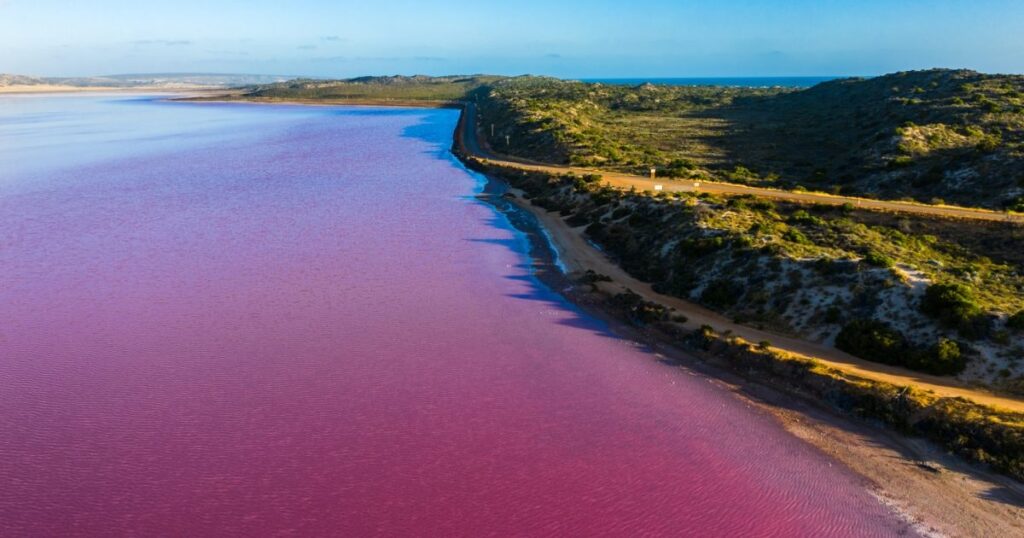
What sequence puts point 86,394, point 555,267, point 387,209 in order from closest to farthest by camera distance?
point 86,394 < point 555,267 < point 387,209

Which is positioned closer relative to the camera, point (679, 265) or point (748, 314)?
point (748, 314)

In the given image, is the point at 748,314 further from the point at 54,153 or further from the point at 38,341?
the point at 54,153

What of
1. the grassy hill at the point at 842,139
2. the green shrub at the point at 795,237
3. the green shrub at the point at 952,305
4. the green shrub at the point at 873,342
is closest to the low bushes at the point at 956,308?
the green shrub at the point at 952,305

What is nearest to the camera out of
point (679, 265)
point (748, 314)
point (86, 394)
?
point (86, 394)

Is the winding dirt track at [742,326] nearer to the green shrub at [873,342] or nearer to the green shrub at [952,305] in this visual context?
the green shrub at [873,342]

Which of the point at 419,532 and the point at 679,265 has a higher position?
the point at 679,265

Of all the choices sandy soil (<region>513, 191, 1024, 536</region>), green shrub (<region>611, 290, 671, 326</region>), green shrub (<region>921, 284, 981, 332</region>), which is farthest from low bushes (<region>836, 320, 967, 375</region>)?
A: green shrub (<region>611, 290, 671, 326</region>)

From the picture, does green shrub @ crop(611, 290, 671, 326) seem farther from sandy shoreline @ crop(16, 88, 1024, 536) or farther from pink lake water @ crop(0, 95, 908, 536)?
sandy shoreline @ crop(16, 88, 1024, 536)

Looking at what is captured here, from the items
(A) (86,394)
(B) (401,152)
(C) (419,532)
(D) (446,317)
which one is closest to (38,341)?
(A) (86,394)
